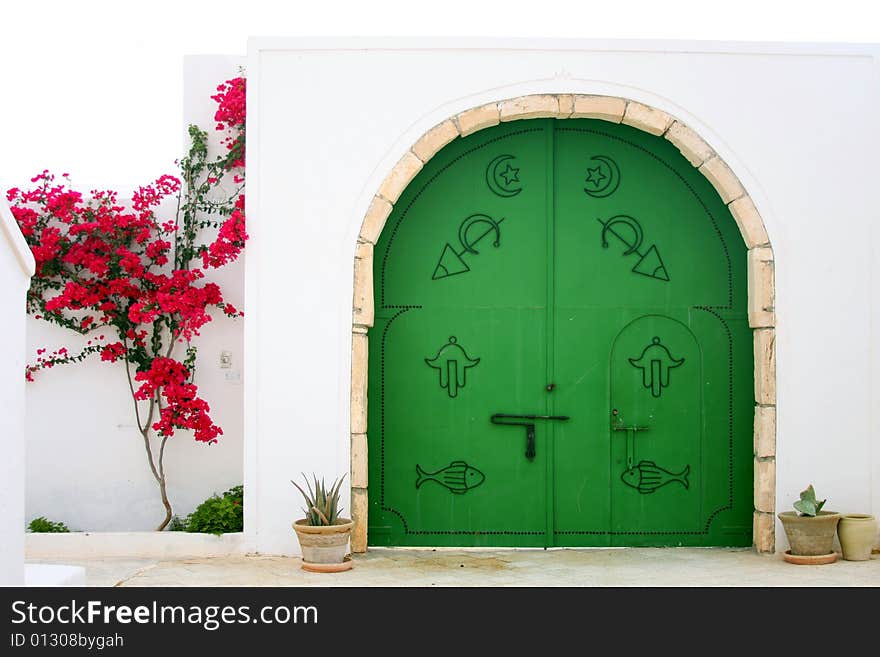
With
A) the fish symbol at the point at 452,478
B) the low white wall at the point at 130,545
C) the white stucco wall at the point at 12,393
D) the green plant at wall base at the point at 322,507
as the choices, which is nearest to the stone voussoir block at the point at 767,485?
the fish symbol at the point at 452,478

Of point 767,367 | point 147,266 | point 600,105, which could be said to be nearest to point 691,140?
point 600,105

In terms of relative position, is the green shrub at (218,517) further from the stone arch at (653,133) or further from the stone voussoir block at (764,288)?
the stone voussoir block at (764,288)

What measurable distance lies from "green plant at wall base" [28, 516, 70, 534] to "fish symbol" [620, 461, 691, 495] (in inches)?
131

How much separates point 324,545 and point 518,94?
2726 millimetres

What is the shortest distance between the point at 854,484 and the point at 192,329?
392cm

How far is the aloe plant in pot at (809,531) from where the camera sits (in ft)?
19.4

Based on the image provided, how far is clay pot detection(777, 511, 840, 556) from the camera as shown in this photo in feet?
19.5

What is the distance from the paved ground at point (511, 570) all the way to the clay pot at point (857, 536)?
0.16 feet

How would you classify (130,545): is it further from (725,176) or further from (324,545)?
(725,176)

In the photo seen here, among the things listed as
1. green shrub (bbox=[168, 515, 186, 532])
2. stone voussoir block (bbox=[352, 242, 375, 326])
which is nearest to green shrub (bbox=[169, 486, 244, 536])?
green shrub (bbox=[168, 515, 186, 532])

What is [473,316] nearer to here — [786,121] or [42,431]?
[786,121]

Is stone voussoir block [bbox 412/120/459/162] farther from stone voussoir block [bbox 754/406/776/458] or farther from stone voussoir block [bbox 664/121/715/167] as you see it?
stone voussoir block [bbox 754/406/776/458]

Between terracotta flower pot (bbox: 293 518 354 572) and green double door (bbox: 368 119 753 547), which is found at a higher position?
green double door (bbox: 368 119 753 547)

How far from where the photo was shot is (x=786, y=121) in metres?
6.32
